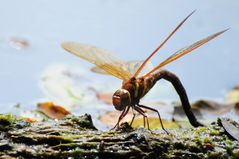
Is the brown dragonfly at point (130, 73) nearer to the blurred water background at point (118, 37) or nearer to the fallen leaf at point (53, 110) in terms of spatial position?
the fallen leaf at point (53, 110)

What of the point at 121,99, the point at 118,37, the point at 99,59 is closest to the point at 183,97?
the point at 99,59

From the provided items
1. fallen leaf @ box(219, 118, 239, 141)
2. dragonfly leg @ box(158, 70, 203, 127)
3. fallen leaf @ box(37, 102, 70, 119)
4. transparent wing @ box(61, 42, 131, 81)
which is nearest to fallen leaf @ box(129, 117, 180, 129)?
dragonfly leg @ box(158, 70, 203, 127)

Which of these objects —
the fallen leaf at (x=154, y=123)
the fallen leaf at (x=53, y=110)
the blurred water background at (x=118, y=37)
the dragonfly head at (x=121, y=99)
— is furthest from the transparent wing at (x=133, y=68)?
the blurred water background at (x=118, y=37)

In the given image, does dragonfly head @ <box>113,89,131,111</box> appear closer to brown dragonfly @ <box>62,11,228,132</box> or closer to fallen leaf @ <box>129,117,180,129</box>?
brown dragonfly @ <box>62,11,228,132</box>

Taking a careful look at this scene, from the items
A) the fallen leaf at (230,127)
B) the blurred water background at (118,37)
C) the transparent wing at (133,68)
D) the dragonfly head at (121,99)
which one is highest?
the blurred water background at (118,37)

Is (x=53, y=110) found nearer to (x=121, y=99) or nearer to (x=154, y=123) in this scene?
(x=154, y=123)
